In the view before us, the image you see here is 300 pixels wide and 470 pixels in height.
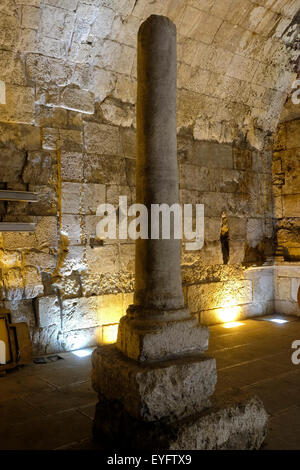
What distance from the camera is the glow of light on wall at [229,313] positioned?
583cm

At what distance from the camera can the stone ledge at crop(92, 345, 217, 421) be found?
A: 82.4 inches

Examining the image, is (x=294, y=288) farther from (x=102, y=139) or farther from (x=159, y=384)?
(x=159, y=384)

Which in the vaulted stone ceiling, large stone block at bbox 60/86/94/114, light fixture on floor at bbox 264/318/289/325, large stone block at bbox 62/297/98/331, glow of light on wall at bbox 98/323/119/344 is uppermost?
the vaulted stone ceiling

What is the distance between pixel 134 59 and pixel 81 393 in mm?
3838

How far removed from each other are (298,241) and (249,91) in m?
2.54

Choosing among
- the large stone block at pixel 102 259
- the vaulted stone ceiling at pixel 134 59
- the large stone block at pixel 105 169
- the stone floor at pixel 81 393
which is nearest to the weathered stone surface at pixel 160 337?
the stone floor at pixel 81 393

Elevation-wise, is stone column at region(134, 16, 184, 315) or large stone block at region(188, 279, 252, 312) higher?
stone column at region(134, 16, 184, 315)

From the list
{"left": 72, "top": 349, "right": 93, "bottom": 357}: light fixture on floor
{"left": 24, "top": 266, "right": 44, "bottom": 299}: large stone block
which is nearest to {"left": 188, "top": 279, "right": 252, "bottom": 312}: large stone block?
{"left": 72, "top": 349, "right": 93, "bottom": 357}: light fixture on floor

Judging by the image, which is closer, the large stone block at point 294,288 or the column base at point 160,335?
the column base at point 160,335

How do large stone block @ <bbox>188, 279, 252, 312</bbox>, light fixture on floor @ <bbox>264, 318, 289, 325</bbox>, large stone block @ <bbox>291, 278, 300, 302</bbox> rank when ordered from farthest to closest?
large stone block @ <bbox>291, 278, 300, 302</bbox> → light fixture on floor @ <bbox>264, 318, 289, 325</bbox> → large stone block @ <bbox>188, 279, 252, 312</bbox>

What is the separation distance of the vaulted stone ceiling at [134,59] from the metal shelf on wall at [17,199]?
832 millimetres

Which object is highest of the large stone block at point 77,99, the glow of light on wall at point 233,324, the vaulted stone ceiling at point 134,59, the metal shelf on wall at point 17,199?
the vaulted stone ceiling at point 134,59

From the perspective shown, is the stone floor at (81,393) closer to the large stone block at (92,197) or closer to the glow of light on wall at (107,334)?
the glow of light on wall at (107,334)

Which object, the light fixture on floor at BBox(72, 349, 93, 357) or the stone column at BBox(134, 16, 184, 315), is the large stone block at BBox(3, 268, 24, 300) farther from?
the stone column at BBox(134, 16, 184, 315)
